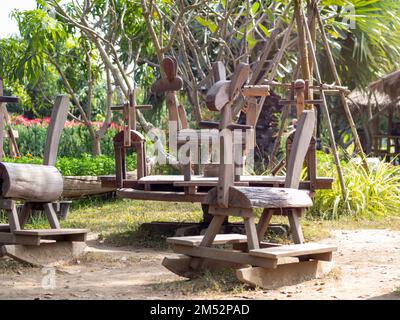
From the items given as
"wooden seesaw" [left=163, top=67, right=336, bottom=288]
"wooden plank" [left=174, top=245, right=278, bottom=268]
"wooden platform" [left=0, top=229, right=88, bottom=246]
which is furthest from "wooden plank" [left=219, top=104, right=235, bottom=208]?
"wooden platform" [left=0, top=229, right=88, bottom=246]

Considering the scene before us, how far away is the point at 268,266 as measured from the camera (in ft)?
16.0

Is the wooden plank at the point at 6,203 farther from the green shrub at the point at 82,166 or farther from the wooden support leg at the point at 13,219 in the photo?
the green shrub at the point at 82,166

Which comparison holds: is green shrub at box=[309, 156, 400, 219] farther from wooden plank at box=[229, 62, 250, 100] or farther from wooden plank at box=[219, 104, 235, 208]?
wooden plank at box=[229, 62, 250, 100]

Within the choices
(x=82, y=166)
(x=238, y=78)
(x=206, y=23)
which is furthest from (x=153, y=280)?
(x=82, y=166)

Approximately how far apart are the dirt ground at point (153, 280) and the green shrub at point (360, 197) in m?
2.23

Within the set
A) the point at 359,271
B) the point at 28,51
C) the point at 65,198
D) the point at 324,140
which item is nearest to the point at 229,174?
the point at 359,271

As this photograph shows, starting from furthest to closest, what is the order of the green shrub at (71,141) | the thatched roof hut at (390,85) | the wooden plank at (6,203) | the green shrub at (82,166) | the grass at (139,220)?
the thatched roof hut at (390,85)
the green shrub at (71,141)
the green shrub at (82,166)
the grass at (139,220)
the wooden plank at (6,203)

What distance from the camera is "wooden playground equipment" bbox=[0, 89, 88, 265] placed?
5.79 m

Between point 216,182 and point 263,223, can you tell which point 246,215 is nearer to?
point 263,223

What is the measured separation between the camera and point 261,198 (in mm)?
5039

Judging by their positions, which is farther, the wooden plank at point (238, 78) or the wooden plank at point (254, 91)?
the wooden plank at point (254, 91)

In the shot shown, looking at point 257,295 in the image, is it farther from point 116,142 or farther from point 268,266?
point 116,142

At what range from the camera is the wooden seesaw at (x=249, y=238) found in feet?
16.4

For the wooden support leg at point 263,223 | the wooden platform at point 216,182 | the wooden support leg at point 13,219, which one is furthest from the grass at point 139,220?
the wooden support leg at point 263,223
